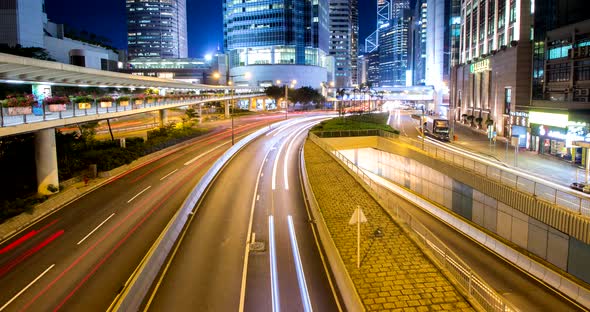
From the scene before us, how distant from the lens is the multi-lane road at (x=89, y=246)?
15.5 meters

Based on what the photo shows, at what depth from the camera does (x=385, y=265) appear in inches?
669

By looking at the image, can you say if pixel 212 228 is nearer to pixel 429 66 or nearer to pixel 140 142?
pixel 140 142

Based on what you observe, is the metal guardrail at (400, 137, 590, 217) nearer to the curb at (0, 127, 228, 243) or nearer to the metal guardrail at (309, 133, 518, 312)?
the metal guardrail at (309, 133, 518, 312)

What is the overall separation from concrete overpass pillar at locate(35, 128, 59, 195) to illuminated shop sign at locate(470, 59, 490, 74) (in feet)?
221

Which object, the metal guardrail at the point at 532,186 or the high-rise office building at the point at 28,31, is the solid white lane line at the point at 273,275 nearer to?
the metal guardrail at the point at 532,186

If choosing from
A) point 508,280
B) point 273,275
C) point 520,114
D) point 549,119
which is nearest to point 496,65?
point 520,114

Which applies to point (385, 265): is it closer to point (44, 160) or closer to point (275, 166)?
point (44, 160)

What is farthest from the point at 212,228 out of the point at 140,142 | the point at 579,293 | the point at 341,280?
the point at 140,142

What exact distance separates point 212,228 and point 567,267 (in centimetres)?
1797

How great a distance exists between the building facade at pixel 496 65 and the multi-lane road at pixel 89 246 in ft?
141

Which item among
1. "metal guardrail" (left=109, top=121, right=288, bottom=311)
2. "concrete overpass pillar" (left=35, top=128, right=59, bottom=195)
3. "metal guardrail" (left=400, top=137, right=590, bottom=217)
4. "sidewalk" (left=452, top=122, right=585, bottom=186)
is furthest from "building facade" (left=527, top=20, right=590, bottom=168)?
"concrete overpass pillar" (left=35, top=128, right=59, bottom=195)

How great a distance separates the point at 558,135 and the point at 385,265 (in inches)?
1385

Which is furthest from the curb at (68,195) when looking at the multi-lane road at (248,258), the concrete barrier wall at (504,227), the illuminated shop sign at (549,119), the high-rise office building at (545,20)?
the high-rise office building at (545,20)

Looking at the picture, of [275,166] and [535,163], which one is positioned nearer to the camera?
[535,163]
